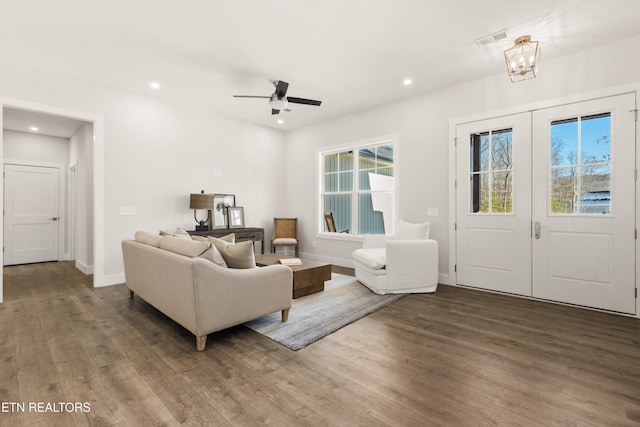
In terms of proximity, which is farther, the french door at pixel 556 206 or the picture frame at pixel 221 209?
the picture frame at pixel 221 209

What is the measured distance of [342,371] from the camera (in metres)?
2.09

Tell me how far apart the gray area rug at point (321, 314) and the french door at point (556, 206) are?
154 cm

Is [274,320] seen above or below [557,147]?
below

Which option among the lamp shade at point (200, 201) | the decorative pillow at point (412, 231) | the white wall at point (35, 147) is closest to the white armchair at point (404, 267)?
the decorative pillow at point (412, 231)

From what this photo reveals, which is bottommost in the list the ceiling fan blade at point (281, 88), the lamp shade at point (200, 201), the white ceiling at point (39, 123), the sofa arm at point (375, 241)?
the sofa arm at point (375, 241)

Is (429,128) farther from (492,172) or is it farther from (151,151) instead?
(151,151)

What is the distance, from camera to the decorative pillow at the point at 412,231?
4.32m

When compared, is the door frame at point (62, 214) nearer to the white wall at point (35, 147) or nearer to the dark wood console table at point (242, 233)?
the white wall at point (35, 147)

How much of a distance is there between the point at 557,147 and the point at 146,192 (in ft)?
18.7

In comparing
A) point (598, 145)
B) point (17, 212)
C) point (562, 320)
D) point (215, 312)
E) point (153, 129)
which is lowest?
point (562, 320)

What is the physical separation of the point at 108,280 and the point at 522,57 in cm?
A: 590

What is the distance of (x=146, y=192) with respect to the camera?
15.6ft

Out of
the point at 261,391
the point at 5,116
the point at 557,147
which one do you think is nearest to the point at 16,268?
the point at 5,116

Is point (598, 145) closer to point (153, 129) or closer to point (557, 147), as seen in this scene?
point (557, 147)
